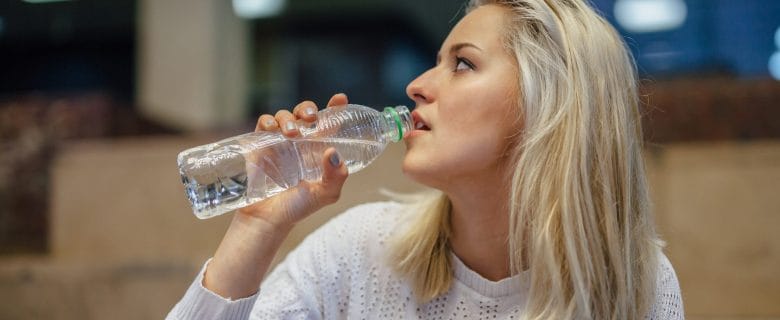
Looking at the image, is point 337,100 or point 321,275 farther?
point 321,275

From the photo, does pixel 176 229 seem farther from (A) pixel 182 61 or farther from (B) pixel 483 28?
(B) pixel 483 28

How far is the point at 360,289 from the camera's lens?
1399 mm

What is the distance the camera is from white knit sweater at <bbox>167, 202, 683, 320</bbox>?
49.1 inches

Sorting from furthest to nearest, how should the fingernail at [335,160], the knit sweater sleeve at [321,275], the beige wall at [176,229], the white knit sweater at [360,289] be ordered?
1. the beige wall at [176,229]
2. the knit sweater sleeve at [321,275]
3. the white knit sweater at [360,289]
4. the fingernail at [335,160]

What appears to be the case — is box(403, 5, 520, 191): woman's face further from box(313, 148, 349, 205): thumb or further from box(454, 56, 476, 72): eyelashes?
box(313, 148, 349, 205): thumb

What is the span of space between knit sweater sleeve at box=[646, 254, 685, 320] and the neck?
26cm

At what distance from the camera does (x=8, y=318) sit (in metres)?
2.52

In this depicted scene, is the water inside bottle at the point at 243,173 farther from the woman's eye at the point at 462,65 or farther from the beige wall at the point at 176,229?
the beige wall at the point at 176,229

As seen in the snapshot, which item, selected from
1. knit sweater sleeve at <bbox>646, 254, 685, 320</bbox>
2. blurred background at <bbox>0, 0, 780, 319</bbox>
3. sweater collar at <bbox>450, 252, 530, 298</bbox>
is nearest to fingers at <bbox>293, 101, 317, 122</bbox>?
sweater collar at <bbox>450, 252, 530, 298</bbox>

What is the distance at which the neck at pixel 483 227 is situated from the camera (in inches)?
49.8

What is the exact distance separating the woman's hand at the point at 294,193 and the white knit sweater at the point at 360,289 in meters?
0.14

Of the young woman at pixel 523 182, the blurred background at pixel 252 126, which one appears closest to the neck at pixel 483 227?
the young woman at pixel 523 182

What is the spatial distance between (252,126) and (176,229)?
0.65 m

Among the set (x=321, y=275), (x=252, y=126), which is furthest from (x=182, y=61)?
(x=321, y=275)
